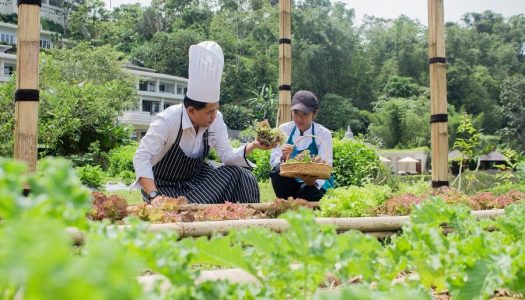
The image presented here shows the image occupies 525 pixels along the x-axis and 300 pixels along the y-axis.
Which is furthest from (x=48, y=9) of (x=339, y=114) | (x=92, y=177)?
(x=92, y=177)

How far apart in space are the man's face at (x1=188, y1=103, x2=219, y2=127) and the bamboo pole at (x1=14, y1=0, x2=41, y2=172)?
41.1 inches

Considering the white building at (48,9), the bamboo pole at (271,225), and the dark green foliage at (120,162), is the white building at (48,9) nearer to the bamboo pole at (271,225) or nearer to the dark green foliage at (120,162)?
the dark green foliage at (120,162)

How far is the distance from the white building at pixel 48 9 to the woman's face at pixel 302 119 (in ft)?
190

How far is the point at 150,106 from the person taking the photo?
5144 centimetres

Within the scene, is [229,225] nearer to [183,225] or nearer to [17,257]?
[183,225]

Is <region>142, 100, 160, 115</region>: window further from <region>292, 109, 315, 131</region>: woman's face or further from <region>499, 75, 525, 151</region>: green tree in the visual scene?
<region>292, 109, 315, 131</region>: woman's face

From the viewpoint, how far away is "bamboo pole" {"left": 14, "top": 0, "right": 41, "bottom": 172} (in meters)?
3.65

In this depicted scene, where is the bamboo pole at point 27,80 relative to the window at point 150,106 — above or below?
below

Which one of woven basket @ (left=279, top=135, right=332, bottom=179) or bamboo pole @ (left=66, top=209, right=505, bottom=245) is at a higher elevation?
woven basket @ (left=279, top=135, right=332, bottom=179)

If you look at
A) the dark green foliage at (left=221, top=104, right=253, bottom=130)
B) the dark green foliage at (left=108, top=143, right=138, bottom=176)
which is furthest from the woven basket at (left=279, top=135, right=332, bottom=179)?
the dark green foliage at (left=221, top=104, right=253, bottom=130)

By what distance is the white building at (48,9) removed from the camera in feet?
187

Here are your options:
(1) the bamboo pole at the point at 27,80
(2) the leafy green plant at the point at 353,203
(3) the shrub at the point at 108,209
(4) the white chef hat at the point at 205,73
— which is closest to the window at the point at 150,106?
(4) the white chef hat at the point at 205,73

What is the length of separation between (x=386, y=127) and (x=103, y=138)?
32301 mm

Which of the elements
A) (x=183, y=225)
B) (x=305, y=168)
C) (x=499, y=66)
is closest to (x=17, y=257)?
(x=183, y=225)
